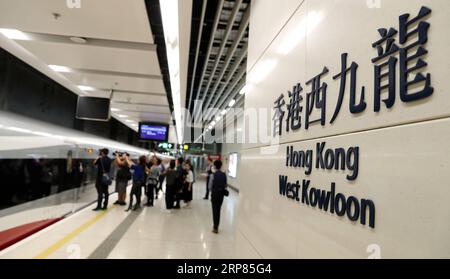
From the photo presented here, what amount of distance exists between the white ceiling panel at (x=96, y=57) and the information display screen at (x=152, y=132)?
6051 mm

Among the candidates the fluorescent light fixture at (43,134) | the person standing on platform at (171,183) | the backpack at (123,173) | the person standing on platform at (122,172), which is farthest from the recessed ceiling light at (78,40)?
the backpack at (123,173)

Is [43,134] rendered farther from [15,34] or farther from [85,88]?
[15,34]

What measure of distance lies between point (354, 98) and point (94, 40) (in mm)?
4293

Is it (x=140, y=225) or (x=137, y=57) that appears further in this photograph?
(x=140, y=225)

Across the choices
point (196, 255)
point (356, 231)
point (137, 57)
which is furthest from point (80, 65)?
point (356, 231)

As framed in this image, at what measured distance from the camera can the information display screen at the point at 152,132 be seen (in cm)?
1148

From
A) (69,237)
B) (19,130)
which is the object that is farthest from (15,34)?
(69,237)

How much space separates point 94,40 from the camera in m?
4.34

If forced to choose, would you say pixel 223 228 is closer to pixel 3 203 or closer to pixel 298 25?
pixel 3 203

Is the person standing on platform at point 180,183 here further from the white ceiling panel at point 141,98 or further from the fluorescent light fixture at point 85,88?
the fluorescent light fixture at point 85,88

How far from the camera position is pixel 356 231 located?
3.58ft

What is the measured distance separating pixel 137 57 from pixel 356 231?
14.8 ft

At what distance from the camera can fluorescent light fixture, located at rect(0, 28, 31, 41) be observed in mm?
4070

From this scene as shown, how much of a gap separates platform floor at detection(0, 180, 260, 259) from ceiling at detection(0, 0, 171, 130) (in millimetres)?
2929
